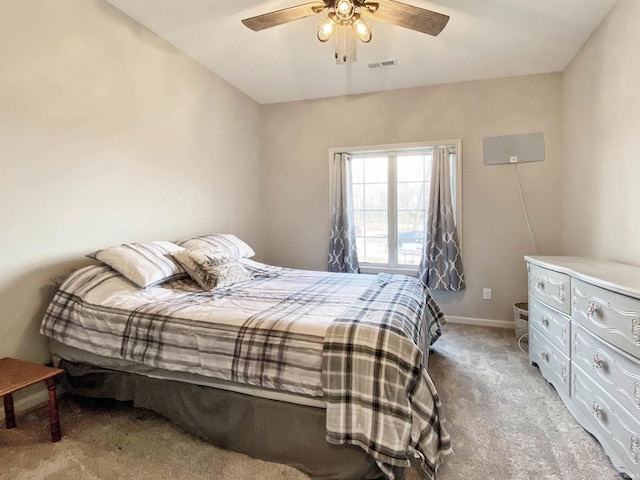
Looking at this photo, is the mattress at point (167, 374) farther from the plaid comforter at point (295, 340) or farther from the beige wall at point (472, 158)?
the beige wall at point (472, 158)

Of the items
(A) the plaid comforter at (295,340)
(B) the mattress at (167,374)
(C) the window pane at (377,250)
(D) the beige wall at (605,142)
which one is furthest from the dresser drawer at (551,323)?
(C) the window pane at (377,250)

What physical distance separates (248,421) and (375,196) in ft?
9.40

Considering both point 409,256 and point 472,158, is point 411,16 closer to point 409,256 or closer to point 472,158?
point 472,158

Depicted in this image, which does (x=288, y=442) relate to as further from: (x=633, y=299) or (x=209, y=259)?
(x=633, y=299)

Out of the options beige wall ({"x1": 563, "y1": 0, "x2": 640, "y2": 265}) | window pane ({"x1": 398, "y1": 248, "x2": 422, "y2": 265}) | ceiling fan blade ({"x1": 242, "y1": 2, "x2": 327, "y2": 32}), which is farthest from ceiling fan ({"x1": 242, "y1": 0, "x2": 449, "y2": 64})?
window pane ({"x1": 398, "y1": 248, "x2": 422, "y2": 265})

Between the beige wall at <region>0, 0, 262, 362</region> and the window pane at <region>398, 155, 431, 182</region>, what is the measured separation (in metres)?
2.08

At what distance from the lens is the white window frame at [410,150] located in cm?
356

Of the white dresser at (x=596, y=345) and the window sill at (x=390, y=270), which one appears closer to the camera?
the white dresser at (x=596, y=345)

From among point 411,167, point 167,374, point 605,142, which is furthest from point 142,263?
point 605,142

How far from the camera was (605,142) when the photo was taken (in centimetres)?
246

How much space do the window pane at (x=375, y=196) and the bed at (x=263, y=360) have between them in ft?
5.71

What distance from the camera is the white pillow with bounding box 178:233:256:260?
2.82m

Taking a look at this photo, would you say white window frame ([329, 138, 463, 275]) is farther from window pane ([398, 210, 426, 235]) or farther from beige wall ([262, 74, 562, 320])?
window pane ([398, 210, 426, 235])

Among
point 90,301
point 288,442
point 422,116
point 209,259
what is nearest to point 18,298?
point 90,301
